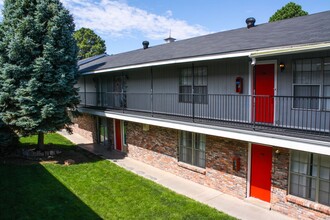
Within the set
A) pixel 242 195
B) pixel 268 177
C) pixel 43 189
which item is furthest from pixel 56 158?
pixel 268 177

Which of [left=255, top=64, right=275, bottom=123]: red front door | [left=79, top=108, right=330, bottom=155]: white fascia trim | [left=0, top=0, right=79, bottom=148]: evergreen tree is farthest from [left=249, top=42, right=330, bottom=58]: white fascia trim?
[left=0, top=0, right=79, bottom=148]: evergreen tree

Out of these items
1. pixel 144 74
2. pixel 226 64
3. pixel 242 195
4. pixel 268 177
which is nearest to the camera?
pixel 268 177

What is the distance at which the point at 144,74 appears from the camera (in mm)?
15188

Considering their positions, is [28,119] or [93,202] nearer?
[93,202]

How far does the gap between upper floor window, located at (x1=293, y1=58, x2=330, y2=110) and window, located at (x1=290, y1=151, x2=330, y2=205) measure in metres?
1.60

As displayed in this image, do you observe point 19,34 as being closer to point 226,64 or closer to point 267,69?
point 226,64

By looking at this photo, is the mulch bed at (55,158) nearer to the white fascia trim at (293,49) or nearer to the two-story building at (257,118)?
the two-story building at (257,118)

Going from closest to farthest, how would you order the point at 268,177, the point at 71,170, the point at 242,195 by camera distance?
the point at 268,177, the point at 242,195, the point at 71,170

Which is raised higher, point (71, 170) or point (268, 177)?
point (268, 177)

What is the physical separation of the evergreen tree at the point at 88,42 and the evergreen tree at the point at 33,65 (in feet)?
138

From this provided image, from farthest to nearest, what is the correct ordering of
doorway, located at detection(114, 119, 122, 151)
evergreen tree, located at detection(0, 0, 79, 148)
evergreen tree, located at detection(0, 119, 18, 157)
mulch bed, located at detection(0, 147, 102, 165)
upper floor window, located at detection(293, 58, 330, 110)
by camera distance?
doorway, located at detection(114, 119, 122, 151), mulch bed, located at detection(0, 147, 102, 165), evergreen tree, located at detection(0, 119, 18, 157), evergreen tree, located at detection(0, 0, 79, 148), upper floor window, located at detection(293, 58, 330, 110)

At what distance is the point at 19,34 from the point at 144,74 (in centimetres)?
675

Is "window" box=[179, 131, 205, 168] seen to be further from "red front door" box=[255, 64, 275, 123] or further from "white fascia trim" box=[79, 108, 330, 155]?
"red front door" box=[255, 64, 275, 123]

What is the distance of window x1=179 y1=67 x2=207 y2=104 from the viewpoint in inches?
457
